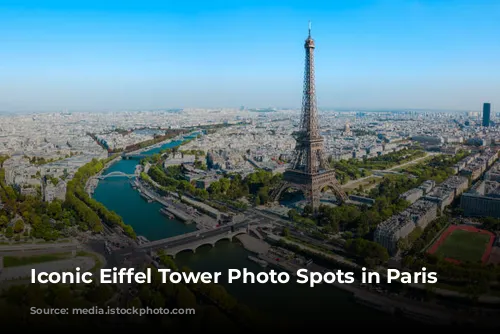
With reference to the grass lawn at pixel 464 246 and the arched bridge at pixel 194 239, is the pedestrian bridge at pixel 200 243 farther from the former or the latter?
the grass lawn at pixel 464 246

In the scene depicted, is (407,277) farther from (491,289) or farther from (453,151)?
(453,151)

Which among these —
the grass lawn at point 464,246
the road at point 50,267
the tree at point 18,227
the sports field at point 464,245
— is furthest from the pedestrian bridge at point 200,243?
the grass lawn at point 464,246

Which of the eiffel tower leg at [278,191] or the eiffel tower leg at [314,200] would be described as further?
the eiffel tower leg at [278,191]

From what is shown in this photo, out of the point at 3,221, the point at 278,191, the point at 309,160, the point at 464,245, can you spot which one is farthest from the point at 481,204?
the point at 3,221

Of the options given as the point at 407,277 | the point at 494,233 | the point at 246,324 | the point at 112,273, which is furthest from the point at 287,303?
the point at 494,233

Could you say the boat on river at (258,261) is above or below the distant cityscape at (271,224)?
below

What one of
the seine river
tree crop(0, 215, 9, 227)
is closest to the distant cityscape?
tree crop(0, 215, 9, 227)

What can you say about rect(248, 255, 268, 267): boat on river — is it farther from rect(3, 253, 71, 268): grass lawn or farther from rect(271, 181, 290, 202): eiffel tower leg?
rect(271, 181, 290, 202): eiffel tower leg

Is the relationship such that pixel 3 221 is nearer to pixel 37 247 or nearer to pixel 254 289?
pixel 37 247
